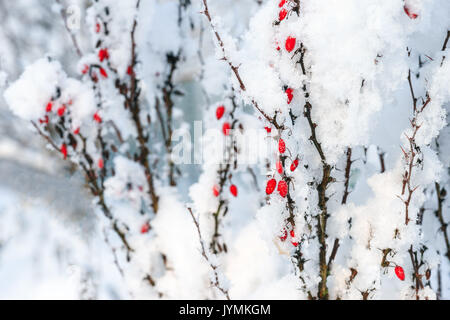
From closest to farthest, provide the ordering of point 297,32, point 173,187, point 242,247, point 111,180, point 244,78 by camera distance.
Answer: point 297,32, point 244,78, point 111,180, point 173,187, point 242,247

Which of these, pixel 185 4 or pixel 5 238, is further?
pixel 5 238

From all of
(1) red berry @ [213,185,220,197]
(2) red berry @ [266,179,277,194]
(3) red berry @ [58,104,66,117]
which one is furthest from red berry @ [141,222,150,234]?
(2) red berry @ [266,179,277,194]

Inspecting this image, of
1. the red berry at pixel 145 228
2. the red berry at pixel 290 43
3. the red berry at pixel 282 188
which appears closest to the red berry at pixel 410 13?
the red berry at pixel 290 43

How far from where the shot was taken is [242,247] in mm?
2268

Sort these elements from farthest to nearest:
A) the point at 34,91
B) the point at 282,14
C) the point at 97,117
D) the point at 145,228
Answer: the point at 145,228 → the point at 97,117 → the point at 34,91 → the point at 282,14

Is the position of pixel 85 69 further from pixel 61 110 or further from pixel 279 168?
pixel 279 168

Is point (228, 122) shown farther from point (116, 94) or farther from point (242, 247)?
point (242, 247)

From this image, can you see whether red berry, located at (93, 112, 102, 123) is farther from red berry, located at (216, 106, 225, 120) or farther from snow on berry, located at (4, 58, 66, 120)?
red berry, located at (216, 106, 225, 120)

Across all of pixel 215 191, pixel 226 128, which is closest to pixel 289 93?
pixel 226 128

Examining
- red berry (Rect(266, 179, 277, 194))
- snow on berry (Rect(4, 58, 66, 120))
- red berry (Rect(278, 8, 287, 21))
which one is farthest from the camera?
snow on berry (Rect(4, 58, 66, 120))
